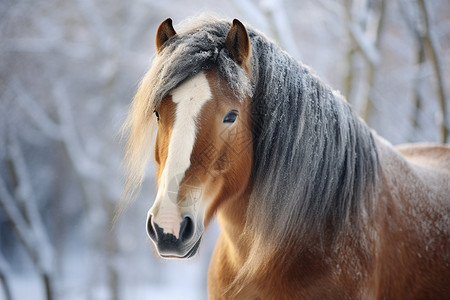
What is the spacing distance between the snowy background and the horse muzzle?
3551mm

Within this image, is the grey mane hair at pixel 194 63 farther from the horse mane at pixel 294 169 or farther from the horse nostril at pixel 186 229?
the horse nostril at pixel 186 229

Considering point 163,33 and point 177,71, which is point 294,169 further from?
point 163,33

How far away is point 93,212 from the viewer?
33.9 feet

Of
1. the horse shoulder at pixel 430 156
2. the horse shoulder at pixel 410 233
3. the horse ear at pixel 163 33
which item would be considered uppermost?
the horse ear at pixel 163 33

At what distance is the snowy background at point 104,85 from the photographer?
575cm

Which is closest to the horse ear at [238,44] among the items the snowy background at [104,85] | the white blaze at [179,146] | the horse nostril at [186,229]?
the white blaze at [179,146]

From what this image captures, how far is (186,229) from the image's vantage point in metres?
1.75

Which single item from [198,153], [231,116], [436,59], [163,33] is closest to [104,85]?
[436,59]

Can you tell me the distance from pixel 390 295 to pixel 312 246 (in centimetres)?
65

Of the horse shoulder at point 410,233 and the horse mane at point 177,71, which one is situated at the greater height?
the horse mane at point 177,71

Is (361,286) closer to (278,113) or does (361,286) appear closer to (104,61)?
(278,113)

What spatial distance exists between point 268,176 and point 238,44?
2.32 ft

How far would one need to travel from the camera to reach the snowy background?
5.75 m

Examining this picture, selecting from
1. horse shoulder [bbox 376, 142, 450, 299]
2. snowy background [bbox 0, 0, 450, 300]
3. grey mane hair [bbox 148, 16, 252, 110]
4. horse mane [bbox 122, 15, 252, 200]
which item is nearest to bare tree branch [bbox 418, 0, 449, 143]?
snowy background [bbox 0, 0, 450, 300]
